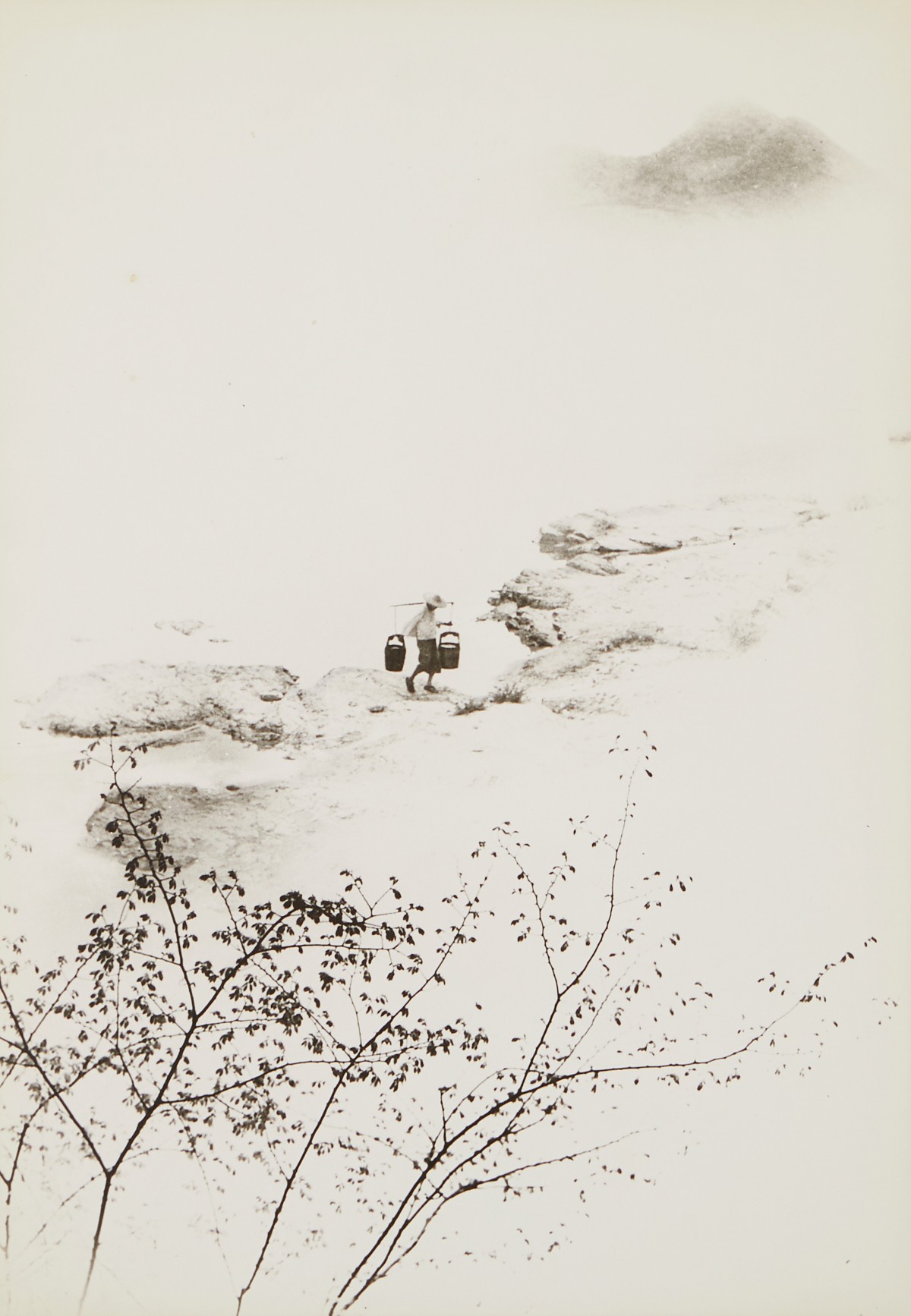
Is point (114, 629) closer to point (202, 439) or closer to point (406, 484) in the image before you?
point (202, 439)

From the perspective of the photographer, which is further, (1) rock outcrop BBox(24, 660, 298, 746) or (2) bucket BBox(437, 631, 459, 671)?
(2) bucket BBox(437, 631, 459, 671)

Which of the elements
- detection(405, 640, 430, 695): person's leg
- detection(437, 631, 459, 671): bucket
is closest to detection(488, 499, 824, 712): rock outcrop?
detection(437, 631, 459, 671): bucket

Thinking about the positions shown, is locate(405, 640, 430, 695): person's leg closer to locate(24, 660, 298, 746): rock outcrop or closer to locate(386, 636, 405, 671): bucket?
locate(386, 636, 405, 671): bucket

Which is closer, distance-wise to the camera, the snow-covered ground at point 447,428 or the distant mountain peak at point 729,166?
the snow-covered ground at point 447,428

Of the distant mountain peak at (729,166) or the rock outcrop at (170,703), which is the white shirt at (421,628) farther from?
the distant mountain peak at (729,166)

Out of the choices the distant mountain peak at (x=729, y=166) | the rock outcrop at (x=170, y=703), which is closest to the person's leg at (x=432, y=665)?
the rock outcrop at (x=170, y=703)

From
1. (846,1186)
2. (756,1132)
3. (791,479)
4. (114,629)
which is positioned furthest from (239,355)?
(846,1186)

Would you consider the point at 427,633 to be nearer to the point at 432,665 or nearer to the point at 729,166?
the point at 432,665
